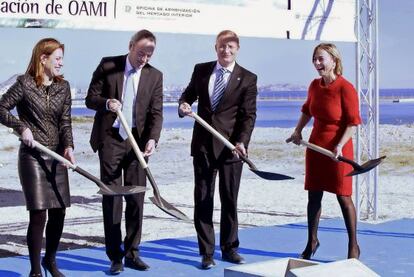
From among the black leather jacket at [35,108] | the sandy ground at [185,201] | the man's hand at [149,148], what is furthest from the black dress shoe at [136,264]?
the sandy ground at [185,201]

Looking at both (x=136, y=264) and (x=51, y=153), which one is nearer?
(x=51, y=153)

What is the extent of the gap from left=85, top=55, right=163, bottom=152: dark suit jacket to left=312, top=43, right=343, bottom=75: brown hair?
3.45ft

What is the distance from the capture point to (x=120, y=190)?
4.42 metres

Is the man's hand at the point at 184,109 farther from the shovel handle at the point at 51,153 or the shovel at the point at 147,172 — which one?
the shovel handle at the point at 51,153

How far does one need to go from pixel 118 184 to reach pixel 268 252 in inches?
57.8

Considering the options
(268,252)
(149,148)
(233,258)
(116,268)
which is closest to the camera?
(149,148)

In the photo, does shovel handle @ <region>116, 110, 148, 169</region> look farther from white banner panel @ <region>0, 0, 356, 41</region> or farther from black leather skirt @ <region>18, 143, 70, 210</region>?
white banner panel @ <region>0, 0, 356, 41</region>

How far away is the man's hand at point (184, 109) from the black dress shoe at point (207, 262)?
3.08 feet

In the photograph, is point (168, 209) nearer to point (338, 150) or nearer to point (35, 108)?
point (35, 108)

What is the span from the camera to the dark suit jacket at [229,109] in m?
4.94

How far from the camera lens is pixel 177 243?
5.93m

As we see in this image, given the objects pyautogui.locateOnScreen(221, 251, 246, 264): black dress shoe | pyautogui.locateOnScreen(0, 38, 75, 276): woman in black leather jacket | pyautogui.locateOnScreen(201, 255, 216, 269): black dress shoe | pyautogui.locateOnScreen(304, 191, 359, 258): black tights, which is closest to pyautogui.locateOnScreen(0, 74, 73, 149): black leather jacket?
pyautogui.locateOnScreen(0, 38, 75, 276): woman in black leather jacket

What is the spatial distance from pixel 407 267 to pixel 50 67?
262 centimetres

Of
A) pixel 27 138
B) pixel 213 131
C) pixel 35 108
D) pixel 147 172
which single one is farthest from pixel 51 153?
Answer: pixel 213 131
